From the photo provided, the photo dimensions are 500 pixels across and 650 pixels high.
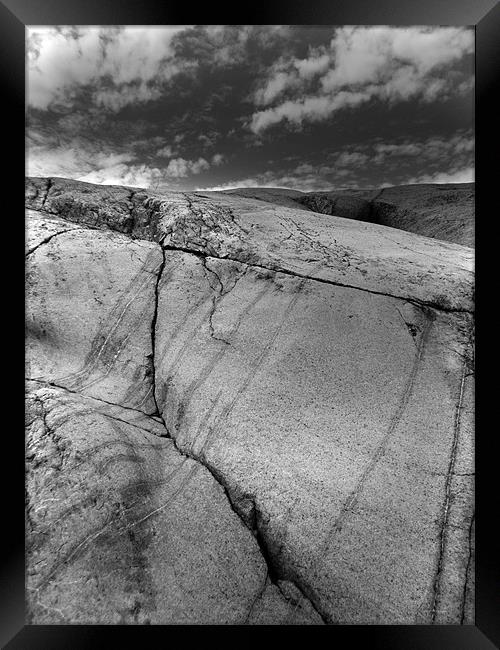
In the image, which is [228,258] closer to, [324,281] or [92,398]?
[324,281]

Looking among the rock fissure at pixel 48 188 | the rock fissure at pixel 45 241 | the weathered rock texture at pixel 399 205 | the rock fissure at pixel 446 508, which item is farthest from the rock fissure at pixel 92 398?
the weathered rock texture at pixel 399 205

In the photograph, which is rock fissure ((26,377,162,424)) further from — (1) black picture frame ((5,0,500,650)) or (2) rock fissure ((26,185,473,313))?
(2) rock fissure ((26,185,473,313))

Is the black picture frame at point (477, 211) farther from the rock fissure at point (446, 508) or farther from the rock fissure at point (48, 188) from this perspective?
the rock fissure at point (48, 188)

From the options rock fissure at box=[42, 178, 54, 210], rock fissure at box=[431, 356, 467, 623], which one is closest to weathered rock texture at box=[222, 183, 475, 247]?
rock fissure at box=[42, 178, 54, 210]

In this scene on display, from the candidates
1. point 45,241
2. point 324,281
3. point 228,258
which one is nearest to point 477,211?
point 324,281
